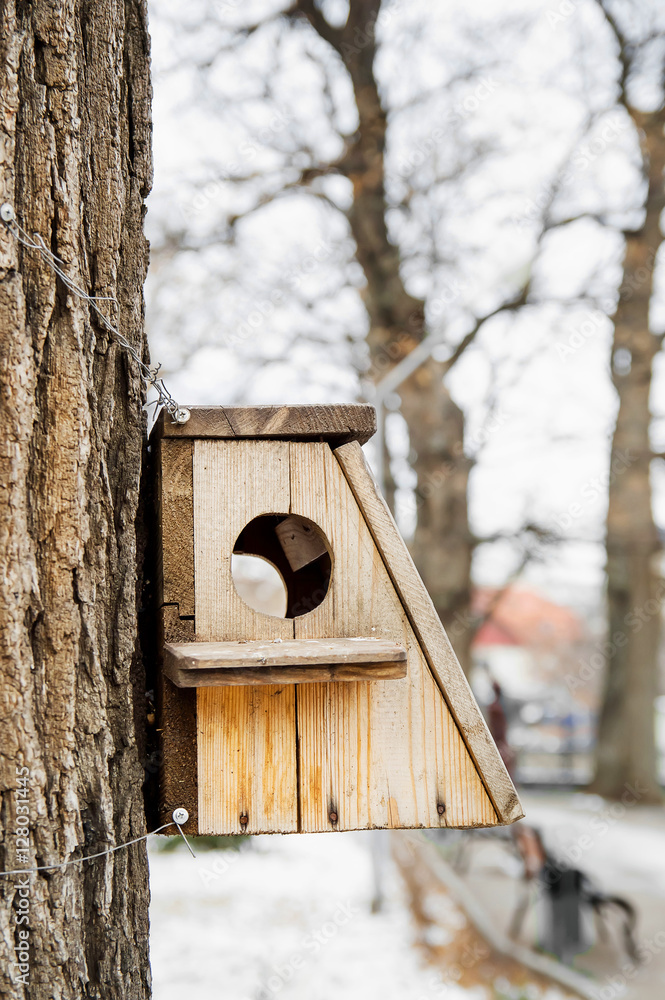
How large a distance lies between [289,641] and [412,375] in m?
6.14

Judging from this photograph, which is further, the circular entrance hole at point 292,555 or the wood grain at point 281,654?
the circular entrance hole at point 292,555

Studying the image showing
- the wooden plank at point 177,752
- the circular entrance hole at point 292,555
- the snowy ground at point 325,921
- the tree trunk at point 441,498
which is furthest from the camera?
the tree trunk at point 441,498

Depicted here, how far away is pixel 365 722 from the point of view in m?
1.26

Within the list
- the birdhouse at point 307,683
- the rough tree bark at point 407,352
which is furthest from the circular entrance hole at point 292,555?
the rough tree bark at point 407,352

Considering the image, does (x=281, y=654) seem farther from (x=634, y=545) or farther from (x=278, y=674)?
(x=634, y=545)

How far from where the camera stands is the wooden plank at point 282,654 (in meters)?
1.07

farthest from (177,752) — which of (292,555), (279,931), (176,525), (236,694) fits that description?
(279,931)

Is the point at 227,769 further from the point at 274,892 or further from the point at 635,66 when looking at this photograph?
the point at 635,66

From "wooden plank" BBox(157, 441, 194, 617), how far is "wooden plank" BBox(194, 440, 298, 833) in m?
0.01

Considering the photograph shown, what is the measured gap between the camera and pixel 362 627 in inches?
50.7

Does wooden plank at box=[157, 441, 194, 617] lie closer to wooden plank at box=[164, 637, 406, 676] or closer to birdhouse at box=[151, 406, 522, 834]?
birdhouse at box=[151, 406, 522, 834]

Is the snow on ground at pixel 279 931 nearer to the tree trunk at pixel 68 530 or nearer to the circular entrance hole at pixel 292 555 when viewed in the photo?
the circular entrance hole at pixel 292 555

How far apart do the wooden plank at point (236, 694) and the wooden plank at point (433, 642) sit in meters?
0.13

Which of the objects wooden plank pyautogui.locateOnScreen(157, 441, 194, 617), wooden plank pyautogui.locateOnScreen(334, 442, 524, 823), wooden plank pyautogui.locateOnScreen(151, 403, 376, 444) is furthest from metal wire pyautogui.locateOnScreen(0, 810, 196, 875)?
wooden plank pyautogui.locateOnScreen(151, 403, 376, 444)
